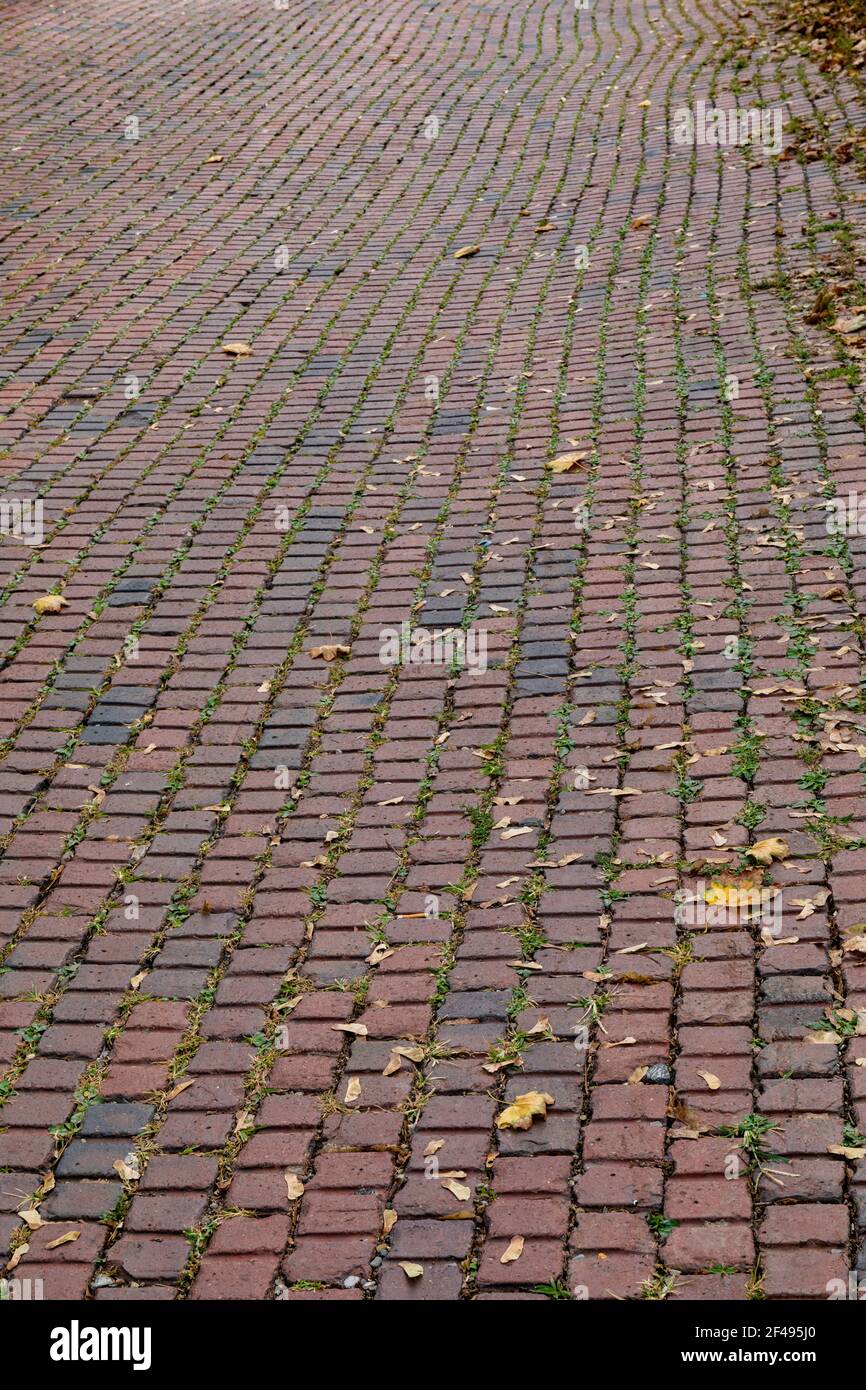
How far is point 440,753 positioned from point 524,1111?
1.67 meters

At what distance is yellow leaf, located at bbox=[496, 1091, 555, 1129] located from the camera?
11.6 feet

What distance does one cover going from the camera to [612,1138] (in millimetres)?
3480

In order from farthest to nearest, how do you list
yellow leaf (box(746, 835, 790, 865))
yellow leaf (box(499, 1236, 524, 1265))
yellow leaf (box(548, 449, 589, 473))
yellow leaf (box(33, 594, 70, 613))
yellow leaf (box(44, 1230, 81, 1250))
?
yellow leaf (box(548, 449, 589, 473)), yellow leaf (box(33, 594, 70, 613)), yellow leaf (box(746, 835, 790, 865)), yellow leaf (box(44, 1230, 81, 1250)), yellow leaf (box(499, 1236, 524, 1265))

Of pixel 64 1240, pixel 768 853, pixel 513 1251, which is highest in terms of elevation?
pixel 768 853

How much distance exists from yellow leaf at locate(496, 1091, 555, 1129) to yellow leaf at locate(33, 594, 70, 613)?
3316 millimetres

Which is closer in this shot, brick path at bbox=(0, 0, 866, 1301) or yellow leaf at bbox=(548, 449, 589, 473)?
brick path at bbox=(0, 0, 866, 1301)

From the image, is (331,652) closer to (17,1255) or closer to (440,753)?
(440,753)

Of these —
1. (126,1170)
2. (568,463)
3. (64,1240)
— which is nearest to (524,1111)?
(126,1170)

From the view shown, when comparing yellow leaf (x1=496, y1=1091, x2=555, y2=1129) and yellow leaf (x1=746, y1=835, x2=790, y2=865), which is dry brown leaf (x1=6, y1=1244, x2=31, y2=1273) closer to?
yellow leaf (x1=496, y1=1091, x2=555, y2=1129)

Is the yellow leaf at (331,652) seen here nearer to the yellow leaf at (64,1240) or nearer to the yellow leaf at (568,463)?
the yellow leaf at (568,463)

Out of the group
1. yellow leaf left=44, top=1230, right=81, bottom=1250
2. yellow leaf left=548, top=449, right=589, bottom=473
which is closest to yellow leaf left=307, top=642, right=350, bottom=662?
yellow leaf left=548, top=449, right=589, bottom=473

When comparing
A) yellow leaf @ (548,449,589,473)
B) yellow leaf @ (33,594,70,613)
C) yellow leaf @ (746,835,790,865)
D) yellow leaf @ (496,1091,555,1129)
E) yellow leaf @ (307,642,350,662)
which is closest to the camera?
yellow leaf @ (496,1091,555,1129)

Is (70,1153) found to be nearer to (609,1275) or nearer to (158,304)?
(609,1275)

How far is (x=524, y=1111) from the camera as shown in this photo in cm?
355
